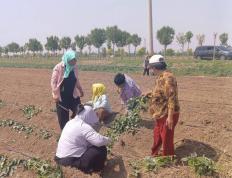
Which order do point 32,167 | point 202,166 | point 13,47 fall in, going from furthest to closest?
1. point 13,47
2. point 32,167
3. point 202,166

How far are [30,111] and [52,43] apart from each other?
Result: 176ft

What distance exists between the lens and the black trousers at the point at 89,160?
5684 millimetres

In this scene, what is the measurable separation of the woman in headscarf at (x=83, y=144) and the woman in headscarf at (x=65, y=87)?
170 centimetres

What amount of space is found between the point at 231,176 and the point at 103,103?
2631 mm

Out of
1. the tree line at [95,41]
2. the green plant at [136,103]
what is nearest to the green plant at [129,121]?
the green plant at [136,103]

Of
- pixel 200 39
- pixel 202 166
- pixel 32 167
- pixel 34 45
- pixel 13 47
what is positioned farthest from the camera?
pixel 13 47

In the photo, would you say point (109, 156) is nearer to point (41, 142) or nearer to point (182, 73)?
point (41, 142)

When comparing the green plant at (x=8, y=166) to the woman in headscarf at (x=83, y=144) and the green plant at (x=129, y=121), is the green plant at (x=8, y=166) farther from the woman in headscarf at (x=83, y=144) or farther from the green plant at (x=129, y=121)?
the green plant at (x=129, y=121)

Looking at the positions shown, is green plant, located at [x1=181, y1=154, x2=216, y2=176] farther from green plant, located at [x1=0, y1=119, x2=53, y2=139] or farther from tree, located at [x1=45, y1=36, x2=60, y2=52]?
tree, located at [x1=45, y1=36, x2=60, y2=52]

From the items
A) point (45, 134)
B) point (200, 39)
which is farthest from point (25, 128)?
point (200, 39)

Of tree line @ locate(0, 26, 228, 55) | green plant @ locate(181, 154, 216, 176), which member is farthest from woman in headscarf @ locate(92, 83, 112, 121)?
tree line @ locate(0, 26, 228, 55)

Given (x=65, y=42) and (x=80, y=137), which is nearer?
(x=80, y=137)

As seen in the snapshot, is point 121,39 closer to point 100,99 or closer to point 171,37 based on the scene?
point 171,37

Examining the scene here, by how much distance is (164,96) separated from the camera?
Result: 19.1 ft
